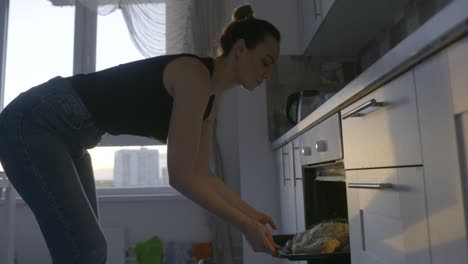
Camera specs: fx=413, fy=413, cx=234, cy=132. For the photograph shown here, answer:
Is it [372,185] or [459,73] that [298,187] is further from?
[459,73]

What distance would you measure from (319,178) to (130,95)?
809mm

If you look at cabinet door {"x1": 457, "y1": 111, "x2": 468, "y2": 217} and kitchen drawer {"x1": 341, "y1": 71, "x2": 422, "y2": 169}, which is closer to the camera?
cabinet door {"x1": 457, "y1": 111, "x2": 468, "y2": 217}

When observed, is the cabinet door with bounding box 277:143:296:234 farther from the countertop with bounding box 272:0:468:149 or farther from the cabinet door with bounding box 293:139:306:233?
the countertop with bounding box 272:0:468:149

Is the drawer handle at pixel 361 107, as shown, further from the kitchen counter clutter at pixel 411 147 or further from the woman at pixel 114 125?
the woman at pixel 114 125

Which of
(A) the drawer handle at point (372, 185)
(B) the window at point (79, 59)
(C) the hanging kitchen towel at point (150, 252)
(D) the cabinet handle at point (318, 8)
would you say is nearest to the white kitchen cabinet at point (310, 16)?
(D) the cabinet handle at point (318, 8)

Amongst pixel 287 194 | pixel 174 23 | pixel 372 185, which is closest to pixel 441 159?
pixel 372 185

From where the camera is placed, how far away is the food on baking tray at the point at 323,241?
1060 mm

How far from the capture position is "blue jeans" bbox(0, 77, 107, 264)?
0.92 meters

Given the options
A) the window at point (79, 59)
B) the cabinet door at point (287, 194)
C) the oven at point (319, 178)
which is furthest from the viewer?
the window at point (79, 59)

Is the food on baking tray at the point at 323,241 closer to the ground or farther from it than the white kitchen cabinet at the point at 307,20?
closer to the ground

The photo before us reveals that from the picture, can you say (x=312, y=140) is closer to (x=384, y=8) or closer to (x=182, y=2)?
(x=384, y=8)

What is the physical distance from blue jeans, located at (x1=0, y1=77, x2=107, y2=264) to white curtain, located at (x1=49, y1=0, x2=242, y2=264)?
1.74 metres

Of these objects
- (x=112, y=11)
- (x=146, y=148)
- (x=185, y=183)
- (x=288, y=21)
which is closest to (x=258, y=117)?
(x=288, y=21)

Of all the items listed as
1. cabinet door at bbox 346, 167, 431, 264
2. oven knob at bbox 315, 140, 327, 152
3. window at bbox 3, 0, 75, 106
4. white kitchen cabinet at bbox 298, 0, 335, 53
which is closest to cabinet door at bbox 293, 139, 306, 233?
oven knob at bbox 315, 140, 327, 152
